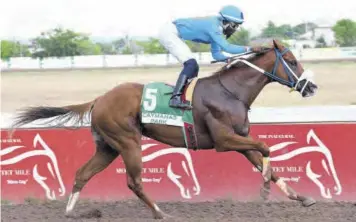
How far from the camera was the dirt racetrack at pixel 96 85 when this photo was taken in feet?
43.7

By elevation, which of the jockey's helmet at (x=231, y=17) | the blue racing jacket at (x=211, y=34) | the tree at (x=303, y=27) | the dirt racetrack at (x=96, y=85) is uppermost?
the jockey's helmet at (x=231, y=17)

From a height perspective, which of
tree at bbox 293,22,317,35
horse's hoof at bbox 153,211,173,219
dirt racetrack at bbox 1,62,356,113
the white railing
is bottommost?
horse's hoof at bbox 153,211,173,219

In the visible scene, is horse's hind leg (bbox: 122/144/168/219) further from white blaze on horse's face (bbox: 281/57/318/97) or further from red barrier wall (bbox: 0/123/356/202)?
white blaze on horse's face (bbox: 281/57/318/97)

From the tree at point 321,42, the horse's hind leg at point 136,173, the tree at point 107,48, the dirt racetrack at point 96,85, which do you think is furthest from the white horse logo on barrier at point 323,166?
the tree at point 107,48

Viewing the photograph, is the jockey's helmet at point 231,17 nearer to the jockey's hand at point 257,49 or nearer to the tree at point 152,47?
the jockey's hand at point 257,49

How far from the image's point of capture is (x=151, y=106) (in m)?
5.91

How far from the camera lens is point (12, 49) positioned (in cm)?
1430

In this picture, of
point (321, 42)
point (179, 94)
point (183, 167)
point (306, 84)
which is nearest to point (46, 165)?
point (183, 167)

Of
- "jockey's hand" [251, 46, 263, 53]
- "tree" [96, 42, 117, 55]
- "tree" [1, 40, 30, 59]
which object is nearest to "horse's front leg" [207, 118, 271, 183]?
"jockey's hand" [251, 46, 263, 53]

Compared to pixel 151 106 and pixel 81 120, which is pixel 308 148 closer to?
pixel 151 106

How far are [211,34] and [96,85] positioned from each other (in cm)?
907

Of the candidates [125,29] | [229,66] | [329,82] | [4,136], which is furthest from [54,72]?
[229,66]

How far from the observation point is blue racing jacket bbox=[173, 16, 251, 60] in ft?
18.2

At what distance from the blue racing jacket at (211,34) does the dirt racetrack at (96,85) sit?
23.9 feet
